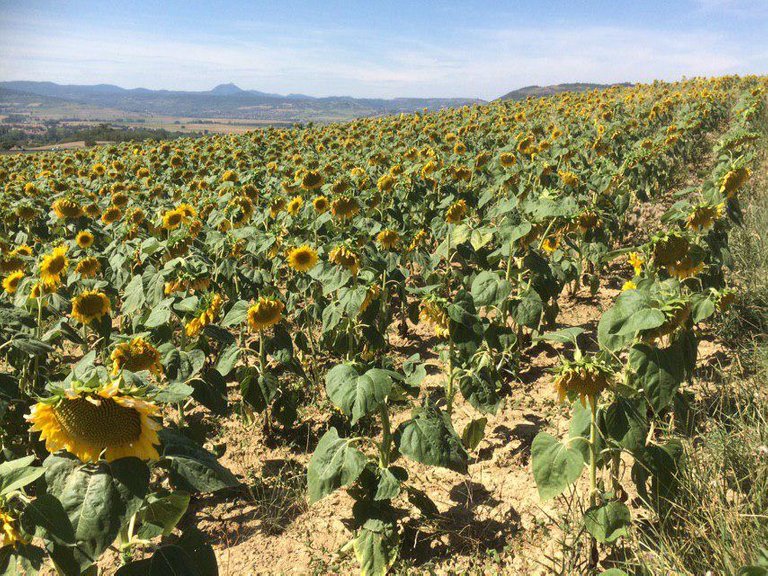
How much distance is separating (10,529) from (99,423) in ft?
1.14

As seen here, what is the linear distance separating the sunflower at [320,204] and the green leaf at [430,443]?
3754 millimetres

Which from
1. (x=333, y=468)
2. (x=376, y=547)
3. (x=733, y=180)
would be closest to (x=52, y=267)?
(x=333, y=468)

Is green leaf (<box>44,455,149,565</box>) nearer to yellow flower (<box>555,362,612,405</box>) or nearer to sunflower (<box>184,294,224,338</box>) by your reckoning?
yellow flower (<box>555,362,612,405</box>)

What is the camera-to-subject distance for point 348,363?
233cm

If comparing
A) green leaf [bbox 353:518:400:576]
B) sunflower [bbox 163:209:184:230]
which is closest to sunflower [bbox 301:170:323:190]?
sunflower [bbox 163:209:184:230]

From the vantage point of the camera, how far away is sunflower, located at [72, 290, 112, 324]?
132 inches

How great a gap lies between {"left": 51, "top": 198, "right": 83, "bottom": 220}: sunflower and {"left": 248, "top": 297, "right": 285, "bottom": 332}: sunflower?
13.0ft

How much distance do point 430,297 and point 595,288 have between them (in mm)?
2680

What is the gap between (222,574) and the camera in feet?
8.32

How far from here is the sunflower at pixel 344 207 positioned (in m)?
5.04

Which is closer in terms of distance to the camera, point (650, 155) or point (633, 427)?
point (633, 427)

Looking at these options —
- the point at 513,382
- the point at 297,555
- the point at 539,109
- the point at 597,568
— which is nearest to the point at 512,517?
the point at 597,568

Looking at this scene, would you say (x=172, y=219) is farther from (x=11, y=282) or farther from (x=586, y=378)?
(x=586, y=378)

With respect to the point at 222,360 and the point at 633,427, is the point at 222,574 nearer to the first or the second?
the point at 222,360
